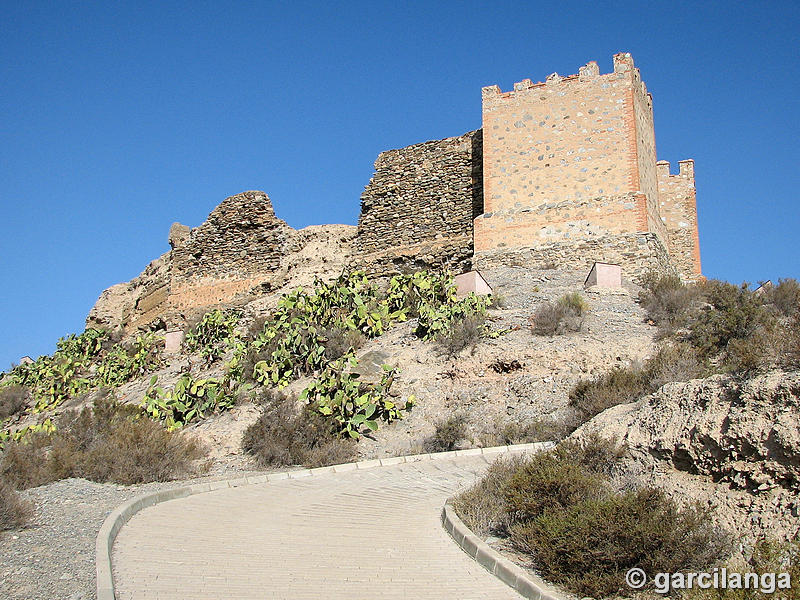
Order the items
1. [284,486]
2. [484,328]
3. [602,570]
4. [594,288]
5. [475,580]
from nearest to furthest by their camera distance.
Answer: [602,570] → [475,580] → [284,486] → [484,328] → [594,288]

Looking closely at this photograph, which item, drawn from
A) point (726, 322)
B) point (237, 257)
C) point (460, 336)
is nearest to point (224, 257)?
point (237, 257)

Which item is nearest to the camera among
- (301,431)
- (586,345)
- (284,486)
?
(284,486)

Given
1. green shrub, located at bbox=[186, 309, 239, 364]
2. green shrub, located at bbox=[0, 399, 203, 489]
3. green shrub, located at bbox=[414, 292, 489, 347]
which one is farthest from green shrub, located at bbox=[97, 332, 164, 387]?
green shrub, located at bbox=[414, 292, 489, 347]

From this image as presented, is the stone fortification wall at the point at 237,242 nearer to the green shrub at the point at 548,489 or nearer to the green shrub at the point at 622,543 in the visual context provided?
the green shrub at the point at 548,489

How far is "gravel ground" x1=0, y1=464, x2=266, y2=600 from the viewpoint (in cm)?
459

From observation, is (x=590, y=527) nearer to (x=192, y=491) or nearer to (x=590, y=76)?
(x=192, y=491)

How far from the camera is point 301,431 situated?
36.0 ft

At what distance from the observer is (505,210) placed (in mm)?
19094

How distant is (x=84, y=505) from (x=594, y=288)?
12129 millimetres

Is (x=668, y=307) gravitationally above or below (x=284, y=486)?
above

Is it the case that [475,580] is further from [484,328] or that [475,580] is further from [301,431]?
[484,328]

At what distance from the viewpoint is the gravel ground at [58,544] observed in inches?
181

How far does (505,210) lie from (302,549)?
14.7 meters

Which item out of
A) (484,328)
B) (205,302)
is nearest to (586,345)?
(484,328)
